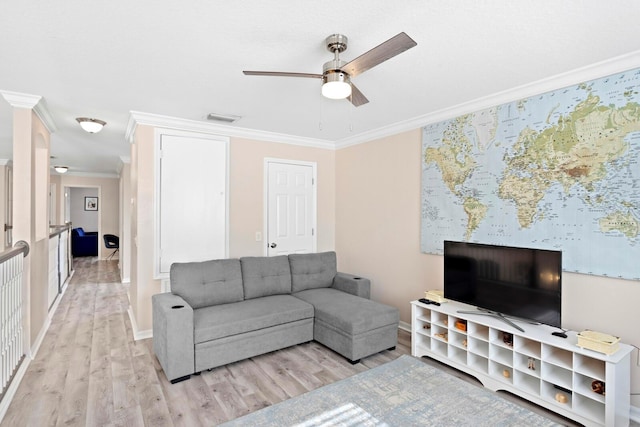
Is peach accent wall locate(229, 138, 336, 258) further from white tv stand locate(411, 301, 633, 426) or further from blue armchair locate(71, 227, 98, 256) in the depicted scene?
blue armchair locate(71, 227, 98, 256)

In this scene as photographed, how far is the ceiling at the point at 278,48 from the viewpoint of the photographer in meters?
1.82

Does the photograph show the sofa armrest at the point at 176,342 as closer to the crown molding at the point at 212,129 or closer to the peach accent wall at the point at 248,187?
the peach accent wall at the point at 248,187

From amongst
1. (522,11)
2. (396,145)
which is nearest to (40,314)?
(396,145)

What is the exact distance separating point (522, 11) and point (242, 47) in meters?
1.64

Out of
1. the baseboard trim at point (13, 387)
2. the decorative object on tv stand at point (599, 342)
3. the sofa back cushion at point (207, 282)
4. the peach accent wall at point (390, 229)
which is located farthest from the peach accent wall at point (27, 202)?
the decorative object on tv stand at point (599, 342)

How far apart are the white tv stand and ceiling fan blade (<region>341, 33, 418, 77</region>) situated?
2163 mm

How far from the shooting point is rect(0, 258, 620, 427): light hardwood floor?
2.40 meters

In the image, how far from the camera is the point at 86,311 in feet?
16.0

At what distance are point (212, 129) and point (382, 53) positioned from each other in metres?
2.92

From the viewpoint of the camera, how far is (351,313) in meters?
3.33

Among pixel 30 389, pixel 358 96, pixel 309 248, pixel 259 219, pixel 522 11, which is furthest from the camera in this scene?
pixel 309 248

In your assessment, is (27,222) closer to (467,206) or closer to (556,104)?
(467,206)

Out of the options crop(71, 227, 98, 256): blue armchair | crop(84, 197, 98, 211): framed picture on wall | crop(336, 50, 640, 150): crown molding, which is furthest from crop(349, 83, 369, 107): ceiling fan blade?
crop(84, 197, 98, 211): framed picture on wall

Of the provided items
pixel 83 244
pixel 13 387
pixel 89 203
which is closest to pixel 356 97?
pixel 13 387
